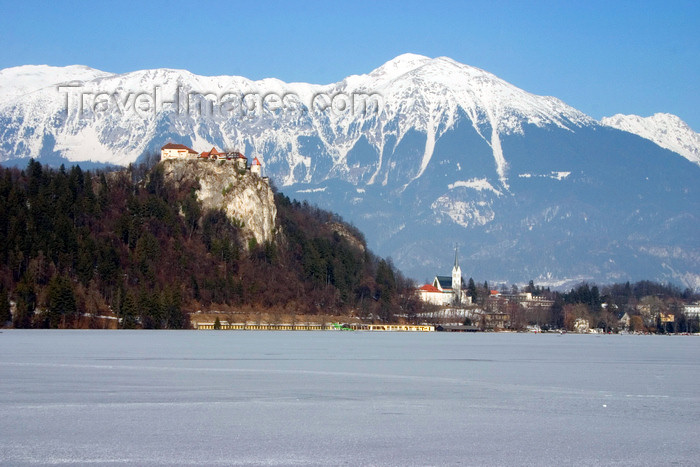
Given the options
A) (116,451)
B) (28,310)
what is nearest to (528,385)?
(116,451)

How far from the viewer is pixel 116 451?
29.5 meters

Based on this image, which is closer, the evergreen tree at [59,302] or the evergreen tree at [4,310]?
the evergreen tree at [4,310]

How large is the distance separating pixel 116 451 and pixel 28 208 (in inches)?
6920

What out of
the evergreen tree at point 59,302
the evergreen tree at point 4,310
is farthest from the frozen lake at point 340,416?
the evergreen tree at point 59,302

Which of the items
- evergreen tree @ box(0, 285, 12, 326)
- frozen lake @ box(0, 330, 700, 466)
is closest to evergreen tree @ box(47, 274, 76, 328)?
evergreen tree @ box(0, 285, 12, 326)

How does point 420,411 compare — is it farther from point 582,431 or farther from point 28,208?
point 28,208

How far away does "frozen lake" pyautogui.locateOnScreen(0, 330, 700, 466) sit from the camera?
96.8 feet

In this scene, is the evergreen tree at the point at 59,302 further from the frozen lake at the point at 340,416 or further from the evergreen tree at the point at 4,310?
the frozen lake at the point at 340,416

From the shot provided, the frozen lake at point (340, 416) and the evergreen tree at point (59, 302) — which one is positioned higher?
the evergreen tree at point (59, 302)

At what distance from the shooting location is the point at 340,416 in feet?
122

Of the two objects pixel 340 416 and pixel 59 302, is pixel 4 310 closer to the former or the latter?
pixel 59 302

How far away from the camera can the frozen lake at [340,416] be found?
2950 centimetres

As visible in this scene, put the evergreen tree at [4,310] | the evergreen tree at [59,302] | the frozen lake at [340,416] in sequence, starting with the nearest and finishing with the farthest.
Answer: the frozen lake at [340,416], the evergreen tree at [4,310], the evergreen tree at [59,302]

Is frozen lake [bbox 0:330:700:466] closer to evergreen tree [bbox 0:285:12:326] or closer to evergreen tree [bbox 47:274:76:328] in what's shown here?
evergreen tree [bbox 0:285:12:326]
